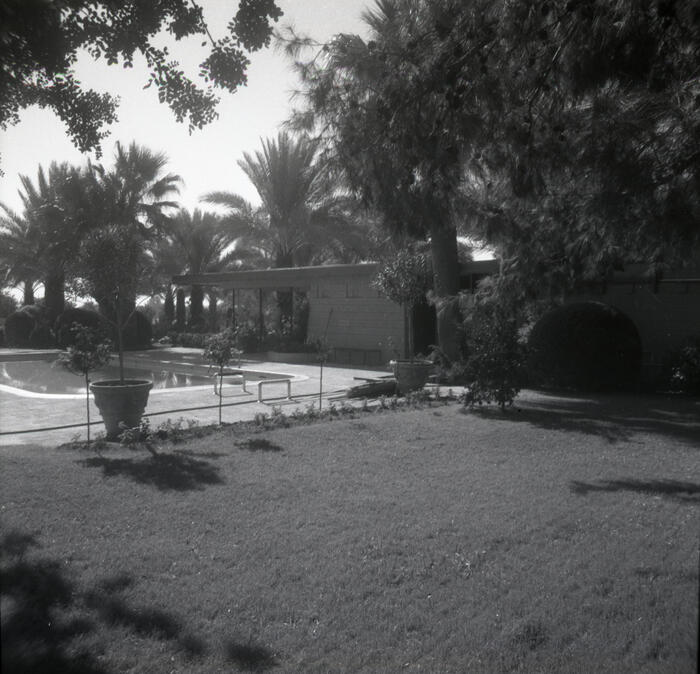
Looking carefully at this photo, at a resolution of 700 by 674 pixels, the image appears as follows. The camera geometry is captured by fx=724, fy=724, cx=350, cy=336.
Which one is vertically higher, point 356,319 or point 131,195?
point 131,195

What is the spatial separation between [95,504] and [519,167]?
206 inches

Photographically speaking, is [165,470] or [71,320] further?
[71,320]

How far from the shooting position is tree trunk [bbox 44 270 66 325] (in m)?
31.3

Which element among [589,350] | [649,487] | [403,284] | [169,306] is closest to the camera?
[649,487]

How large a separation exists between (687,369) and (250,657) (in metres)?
12.8

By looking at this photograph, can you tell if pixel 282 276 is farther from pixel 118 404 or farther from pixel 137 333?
pixel 118 404

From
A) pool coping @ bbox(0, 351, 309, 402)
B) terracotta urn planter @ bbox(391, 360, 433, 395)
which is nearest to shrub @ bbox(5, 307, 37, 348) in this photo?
pool coping @ bbox(0, 351, 309, 402)

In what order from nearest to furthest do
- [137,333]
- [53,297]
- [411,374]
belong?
[411,374] → [137,333] → [53,297]

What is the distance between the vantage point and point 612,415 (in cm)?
1178

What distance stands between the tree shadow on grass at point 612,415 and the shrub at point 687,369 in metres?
0.59

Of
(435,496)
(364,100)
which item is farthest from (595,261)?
(435,496)

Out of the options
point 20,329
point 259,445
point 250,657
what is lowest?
point 250,657

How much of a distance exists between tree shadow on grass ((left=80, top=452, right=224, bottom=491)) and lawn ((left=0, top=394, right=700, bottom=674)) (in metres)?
0.04

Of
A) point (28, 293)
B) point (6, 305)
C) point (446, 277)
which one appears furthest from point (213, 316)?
point (446, 277)
